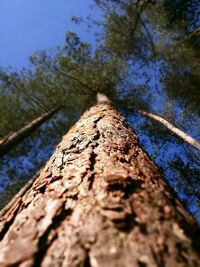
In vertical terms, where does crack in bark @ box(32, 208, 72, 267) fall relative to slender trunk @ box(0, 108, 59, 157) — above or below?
below

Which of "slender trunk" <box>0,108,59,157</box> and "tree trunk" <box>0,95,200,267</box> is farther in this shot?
"slender trunk" <box>0,108,59,157</box>

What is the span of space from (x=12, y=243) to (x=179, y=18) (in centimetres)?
993

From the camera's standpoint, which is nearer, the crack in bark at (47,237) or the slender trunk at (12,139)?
the crack in bark at (47,237)

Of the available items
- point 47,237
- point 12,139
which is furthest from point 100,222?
point 12,139

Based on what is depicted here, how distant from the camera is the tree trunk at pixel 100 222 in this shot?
51.9 inches

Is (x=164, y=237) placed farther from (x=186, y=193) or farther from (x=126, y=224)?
(x=186, y=193)

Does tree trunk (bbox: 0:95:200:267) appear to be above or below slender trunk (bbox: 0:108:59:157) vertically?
below

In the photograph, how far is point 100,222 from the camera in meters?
1.53

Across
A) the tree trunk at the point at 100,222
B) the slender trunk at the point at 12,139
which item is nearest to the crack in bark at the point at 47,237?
the tree trunk at the point at 100,222

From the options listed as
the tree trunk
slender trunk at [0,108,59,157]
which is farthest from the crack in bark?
slender trunk at [0,108,59,157]

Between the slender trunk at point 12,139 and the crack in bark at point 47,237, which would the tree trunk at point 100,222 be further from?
the slender trunk at point 12,139

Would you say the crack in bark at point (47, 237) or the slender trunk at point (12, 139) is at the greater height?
the slender trunk at point (12, 139)

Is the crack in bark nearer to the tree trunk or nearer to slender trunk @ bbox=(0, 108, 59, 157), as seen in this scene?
the tree trunk

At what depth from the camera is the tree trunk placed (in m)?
1.32
